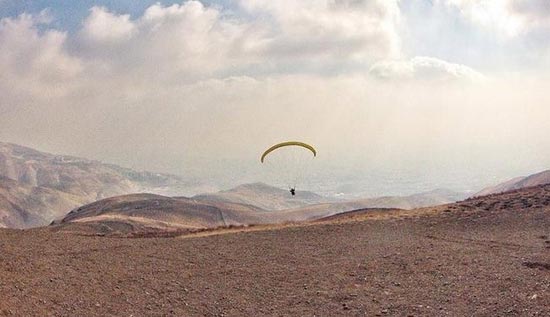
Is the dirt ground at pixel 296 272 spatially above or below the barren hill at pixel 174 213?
below

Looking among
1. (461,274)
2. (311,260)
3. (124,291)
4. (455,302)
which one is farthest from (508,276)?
(124,291)

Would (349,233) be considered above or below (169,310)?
above

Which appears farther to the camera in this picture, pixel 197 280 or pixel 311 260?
pixel 311 260

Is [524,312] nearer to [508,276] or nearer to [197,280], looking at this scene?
[508,276]

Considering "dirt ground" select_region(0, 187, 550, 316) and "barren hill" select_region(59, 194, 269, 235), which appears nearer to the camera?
"dirt ground" select_region(0, 187, 550, 316)

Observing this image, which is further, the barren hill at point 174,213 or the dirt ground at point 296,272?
the barren hill at point 174,213

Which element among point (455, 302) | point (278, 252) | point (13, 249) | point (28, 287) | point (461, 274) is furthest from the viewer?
point (278, 252)

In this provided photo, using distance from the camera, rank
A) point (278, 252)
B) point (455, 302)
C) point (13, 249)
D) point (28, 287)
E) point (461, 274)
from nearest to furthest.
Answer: point (455, 302) < point (28, 287) < point (461, 274) < point (13, 249) < point (278, 252)

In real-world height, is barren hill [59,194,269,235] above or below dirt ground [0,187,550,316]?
above
